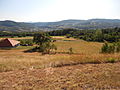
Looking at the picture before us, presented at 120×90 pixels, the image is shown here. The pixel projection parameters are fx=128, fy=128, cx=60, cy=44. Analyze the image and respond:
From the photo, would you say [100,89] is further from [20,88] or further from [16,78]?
[16,78]

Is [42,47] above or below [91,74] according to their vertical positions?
below

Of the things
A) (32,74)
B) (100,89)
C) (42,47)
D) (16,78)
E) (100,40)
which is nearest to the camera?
(100,89)

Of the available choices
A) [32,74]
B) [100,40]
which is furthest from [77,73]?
[100,40]

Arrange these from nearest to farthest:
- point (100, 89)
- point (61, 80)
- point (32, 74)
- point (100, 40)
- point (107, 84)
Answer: point (100, 89)
point (107, 84)
point (61, 80)
point (32, 74)
point (100, 40)

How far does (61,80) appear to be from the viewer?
3941 mm

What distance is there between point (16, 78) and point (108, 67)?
3391 mm

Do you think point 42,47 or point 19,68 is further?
point 42,47

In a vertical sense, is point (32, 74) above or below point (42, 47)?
above

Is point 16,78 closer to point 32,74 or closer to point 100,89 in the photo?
point 32,74

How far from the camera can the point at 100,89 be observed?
335 centimetres

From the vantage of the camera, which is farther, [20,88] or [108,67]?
[108,67]

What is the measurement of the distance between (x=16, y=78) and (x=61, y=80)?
59.2 inches

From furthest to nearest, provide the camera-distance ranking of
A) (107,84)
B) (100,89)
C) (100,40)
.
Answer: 1. (100,40)
2. (107,84)
3. (100,89)

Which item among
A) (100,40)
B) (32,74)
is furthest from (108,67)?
(100,40)
